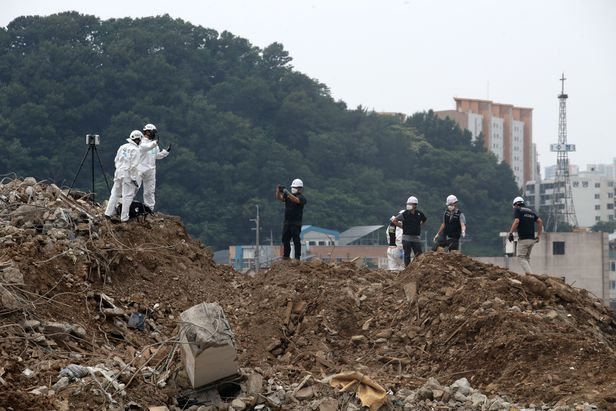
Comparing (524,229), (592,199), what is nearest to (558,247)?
(524,229)

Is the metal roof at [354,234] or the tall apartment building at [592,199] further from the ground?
the tall apartment building at [592,199]

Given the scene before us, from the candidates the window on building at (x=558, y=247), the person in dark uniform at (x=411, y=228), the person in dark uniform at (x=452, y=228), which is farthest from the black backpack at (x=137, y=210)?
the window on building at (x=558, y=247)

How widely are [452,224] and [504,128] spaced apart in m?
113

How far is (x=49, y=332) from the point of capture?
499 inches

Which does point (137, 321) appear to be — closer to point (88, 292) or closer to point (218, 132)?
Result: point (88, 292)

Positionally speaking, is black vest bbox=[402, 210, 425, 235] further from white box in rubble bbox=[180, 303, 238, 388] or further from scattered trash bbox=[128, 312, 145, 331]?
white box in rubble bbox=[180, 303, 238, 388]

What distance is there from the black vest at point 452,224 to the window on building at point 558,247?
106 ft

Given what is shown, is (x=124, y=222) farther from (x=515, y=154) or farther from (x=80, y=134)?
(x=515, y=154)

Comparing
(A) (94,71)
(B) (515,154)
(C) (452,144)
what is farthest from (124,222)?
(B) (515,154)

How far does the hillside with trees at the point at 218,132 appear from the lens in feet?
224

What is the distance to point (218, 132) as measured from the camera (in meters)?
77.2

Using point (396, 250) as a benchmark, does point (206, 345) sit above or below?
below

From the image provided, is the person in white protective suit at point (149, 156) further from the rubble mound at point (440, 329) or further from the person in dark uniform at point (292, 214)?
the rubble mound at point (440, 329)

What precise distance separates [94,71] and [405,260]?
59.8m
